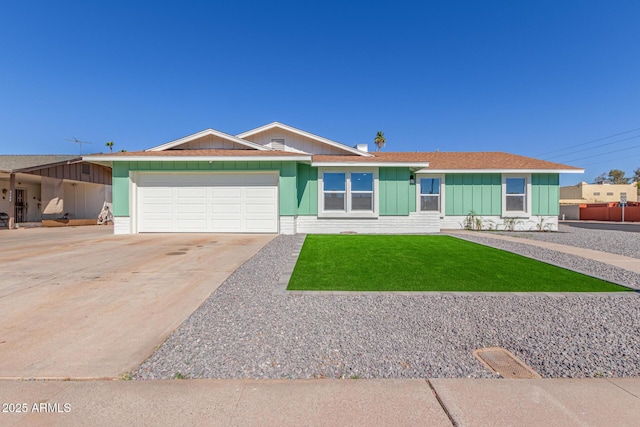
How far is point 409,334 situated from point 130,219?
472 inches

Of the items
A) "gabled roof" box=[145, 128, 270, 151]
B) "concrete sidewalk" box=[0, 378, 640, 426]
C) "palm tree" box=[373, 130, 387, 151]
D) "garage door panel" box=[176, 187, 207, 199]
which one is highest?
"palm tree" box=[373, 130, 387, 151]

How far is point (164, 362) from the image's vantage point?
267 cm

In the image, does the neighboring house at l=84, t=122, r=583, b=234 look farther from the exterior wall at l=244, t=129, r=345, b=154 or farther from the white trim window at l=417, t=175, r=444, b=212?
the exterior wall at l=244, t=129, r=345, b=154

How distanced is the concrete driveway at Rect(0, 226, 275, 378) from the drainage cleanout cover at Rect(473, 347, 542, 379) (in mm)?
3069

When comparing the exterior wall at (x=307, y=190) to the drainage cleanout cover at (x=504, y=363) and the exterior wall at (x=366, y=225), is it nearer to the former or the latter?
the exterior wall at (x=366, y=225)

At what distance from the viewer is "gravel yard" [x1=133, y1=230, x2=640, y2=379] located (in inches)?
102

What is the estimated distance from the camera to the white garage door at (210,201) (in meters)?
11.8

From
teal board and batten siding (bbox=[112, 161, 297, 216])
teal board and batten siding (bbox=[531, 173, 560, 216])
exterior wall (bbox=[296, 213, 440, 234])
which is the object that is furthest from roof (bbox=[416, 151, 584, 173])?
teal board and batten siding (bbox=[112, 161, 297, 216])

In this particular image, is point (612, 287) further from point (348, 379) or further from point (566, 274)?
point (348, 379)

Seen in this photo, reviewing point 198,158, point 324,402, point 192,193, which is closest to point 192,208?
point 192,193

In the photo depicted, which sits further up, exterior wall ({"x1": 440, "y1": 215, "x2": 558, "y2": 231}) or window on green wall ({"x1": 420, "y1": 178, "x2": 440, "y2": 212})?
window on green wall ({"x1": 420, "y1": 178, "x2": 440, "y2": 212})

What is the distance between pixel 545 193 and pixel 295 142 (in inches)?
463

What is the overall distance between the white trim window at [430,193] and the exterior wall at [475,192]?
28 centimetres

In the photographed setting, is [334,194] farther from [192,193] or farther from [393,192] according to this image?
[192,193]
